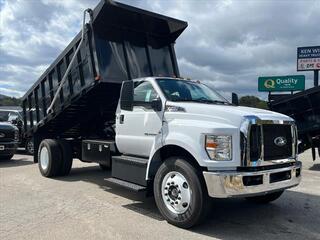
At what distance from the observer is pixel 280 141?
19.7ft

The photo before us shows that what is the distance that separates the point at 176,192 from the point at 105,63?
3501mm

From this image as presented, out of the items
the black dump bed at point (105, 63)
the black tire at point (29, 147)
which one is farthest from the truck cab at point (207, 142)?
the black tire at point (29, 147)

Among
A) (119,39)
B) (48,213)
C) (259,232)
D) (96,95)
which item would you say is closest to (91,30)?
(119,39)

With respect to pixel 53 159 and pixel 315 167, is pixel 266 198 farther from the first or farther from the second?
pixel 315 167

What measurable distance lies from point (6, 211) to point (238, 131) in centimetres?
385

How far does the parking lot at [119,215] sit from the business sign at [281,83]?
39.9 metres

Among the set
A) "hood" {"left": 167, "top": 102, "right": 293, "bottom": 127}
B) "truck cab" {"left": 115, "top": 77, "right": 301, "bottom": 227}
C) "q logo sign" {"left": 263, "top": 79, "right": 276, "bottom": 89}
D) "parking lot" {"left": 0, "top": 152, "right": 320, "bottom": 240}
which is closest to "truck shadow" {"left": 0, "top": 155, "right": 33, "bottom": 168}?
"parking lot" {"left": 0, "top": 152, "right": 320, "bottom": 240}

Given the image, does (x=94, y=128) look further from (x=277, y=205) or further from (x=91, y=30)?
(x=277, y=205)

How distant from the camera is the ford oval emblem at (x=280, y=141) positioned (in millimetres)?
5936

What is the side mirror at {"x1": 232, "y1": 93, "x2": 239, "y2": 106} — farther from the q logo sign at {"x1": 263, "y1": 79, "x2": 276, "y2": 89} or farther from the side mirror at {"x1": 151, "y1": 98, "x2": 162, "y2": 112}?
the q logo sign at {"x1": 263, "y1": 79, "x2": 276, "y2": 89}

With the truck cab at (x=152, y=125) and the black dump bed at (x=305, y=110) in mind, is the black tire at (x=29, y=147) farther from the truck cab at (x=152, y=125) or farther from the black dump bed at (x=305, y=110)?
the black dump bed at (x=305, y=110)

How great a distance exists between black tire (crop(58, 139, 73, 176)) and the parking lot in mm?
692

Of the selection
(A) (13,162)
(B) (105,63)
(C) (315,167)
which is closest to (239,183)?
(B) (105,63)

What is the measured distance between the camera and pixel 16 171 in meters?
11.2
